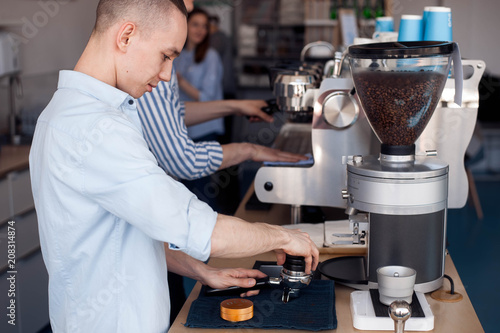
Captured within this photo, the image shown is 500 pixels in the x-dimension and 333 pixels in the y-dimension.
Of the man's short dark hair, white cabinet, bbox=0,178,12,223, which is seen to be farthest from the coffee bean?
white cabinet, bbox=0,178,12,223

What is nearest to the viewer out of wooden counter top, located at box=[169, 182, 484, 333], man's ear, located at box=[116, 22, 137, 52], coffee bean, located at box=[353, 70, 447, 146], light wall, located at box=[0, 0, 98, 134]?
man's ear, located at box=[116, 22, 137, 52]

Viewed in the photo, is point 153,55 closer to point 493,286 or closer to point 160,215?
point 160,215

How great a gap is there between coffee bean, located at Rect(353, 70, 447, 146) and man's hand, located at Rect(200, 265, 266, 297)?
19.5 inches

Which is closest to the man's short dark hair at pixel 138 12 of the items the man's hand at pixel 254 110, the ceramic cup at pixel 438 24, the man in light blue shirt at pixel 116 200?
the man in light blue shirt at pixel 116 200

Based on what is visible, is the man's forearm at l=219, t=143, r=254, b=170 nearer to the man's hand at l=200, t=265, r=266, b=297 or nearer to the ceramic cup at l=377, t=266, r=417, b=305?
the man's hand at l=200, t=265, r=266, b=297

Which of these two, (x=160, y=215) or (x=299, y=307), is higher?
(x=160, y=215)

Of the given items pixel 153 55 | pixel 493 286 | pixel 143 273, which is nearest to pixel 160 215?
pixel 143 273

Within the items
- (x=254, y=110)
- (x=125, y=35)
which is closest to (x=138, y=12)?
(x=125, y=35)

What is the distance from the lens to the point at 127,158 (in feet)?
3.78

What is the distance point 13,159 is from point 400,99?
91.9 inches

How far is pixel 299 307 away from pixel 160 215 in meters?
0.48

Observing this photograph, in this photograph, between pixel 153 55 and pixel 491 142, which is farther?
pixel 491 142

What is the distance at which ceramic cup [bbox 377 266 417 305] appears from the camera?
137cm

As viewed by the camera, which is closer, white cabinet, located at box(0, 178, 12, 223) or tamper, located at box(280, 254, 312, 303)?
tamper, located at box(280, 254, 312, 303)
